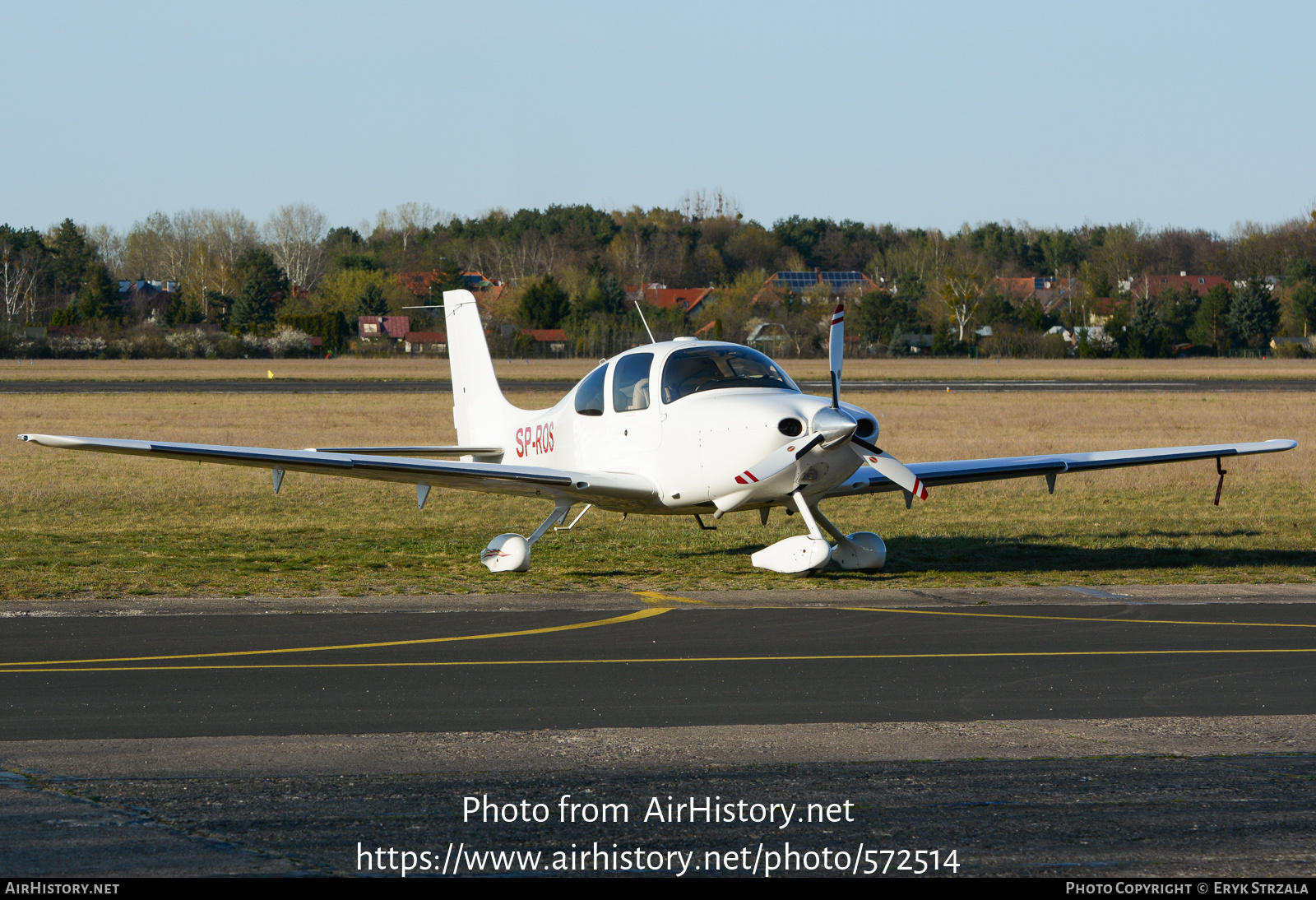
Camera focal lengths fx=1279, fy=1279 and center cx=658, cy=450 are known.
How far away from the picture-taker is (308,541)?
1708 centimetres

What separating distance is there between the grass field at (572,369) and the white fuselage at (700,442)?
4897 cm

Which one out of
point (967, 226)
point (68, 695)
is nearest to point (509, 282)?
point (967, 226)

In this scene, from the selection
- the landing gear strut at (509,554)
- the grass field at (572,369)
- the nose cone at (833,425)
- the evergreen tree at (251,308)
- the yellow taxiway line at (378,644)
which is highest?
the evergreen tree at (251,308)

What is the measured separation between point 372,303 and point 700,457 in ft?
397

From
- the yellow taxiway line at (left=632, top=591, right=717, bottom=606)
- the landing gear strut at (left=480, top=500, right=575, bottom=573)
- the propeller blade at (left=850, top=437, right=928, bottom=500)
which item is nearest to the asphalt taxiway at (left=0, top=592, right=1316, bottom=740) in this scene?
the yellow taxiway line at (left=632, top=591, right=717, bottom=606)

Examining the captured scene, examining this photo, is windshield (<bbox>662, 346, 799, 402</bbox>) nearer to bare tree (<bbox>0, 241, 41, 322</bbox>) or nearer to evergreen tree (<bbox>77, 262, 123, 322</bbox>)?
evergreen tree (<bbox>77, 262, 123, 322</bbox>)

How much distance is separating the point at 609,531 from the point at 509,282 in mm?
132760

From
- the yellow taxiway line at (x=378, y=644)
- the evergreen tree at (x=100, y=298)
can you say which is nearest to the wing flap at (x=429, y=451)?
the yellow taxiway line at (x=378, y=644)

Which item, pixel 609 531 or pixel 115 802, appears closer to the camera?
pixel 115 802

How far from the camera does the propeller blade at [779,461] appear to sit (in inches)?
493

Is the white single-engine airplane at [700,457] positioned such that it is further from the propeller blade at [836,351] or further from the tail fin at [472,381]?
the tail fin at [472,381]

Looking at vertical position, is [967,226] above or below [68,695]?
above

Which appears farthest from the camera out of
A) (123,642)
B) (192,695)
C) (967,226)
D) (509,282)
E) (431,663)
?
(967,226)
